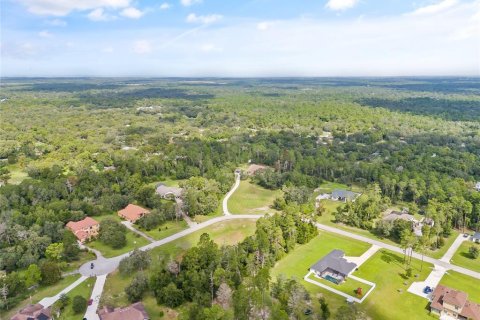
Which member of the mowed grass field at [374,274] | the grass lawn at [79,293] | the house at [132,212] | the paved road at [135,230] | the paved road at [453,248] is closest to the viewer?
the grass lawn at [79,293]

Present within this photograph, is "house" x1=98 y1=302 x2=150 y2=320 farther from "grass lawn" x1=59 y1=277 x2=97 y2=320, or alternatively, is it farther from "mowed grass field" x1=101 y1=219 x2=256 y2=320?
"grass lawn" x1=59 y1=277 x2=97 y2=320

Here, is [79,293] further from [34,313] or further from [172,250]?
[172,250]

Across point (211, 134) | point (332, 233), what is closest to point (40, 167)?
point (211, 134)

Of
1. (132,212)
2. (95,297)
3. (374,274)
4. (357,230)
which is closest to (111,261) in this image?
(95,297)

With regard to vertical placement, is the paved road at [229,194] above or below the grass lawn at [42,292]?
below

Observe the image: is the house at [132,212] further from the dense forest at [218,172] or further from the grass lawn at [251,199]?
the grass lawn at [251,199]

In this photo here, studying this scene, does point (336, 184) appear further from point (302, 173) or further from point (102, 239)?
point (102, 239)

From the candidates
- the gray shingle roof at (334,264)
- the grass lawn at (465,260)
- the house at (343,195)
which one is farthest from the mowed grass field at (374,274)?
the house at (343,195)
